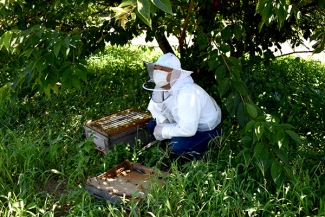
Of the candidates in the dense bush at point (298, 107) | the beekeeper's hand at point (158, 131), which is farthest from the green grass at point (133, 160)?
the beekeeper's hand at point (158, 131)

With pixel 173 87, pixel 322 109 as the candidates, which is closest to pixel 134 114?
pixel 173 87

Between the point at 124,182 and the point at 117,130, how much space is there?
0.65 meters

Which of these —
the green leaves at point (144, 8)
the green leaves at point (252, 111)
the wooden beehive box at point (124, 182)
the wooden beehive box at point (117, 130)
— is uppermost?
the green leaves at point (144, 8)

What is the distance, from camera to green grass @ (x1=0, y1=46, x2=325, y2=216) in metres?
2.98

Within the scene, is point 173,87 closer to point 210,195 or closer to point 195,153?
point 195,153

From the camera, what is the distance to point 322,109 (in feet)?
14.8

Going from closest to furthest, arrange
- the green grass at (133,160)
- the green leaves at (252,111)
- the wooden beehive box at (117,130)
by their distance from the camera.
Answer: the green leaves at (252,111) → the green grass at (133,160) → the wooden beehive box at (117,130)

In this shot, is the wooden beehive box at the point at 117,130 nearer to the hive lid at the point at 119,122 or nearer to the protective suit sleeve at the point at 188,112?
the hive lid at the point at 119,122

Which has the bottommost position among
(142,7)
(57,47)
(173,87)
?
(173,87)

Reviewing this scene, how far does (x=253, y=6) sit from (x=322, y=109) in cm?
137

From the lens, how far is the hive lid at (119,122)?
400 centimetres

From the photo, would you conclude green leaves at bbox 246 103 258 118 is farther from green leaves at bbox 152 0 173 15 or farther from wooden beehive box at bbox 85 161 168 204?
green leaves at bbox 152 0 173 15

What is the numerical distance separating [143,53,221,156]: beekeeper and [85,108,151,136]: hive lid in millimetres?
340

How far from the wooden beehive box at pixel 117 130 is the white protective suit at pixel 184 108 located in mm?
281
